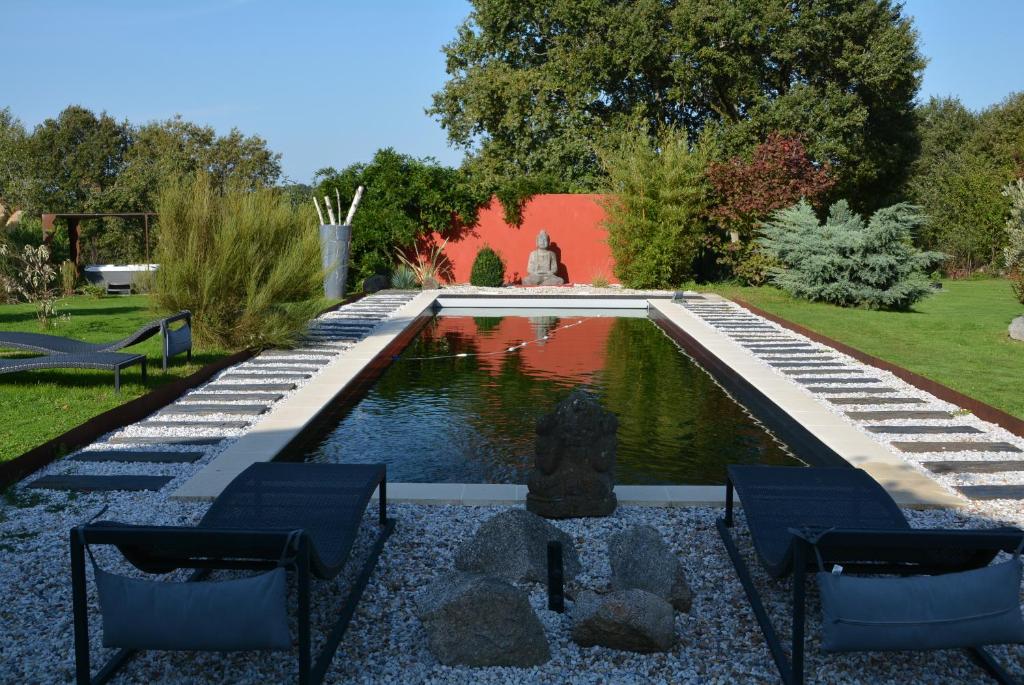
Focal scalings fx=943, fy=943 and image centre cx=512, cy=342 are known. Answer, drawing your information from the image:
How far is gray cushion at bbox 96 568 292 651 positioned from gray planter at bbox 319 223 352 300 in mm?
14326

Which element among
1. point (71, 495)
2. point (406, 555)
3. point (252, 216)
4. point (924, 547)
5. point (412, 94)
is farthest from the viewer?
point (412, 94)

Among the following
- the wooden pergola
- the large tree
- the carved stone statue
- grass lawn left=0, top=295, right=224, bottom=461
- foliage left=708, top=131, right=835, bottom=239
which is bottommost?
grass lawn left=0, top=295, right=224, bottom=461

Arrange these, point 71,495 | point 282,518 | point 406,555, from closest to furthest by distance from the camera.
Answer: point 282,518
point 406,555
point 71,495

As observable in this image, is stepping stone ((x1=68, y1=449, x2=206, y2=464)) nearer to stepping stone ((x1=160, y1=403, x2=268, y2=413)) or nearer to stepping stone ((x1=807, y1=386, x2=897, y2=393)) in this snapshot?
stepping stone ((x1=160, y1=403, x2=268, y2=413))

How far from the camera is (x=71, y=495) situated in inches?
199

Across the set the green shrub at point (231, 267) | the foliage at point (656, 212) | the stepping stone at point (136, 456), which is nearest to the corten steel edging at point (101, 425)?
the stepping stone at point (136, 456)

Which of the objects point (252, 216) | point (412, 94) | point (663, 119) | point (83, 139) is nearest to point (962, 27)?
point (663, 119)

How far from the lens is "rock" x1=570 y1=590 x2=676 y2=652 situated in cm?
335

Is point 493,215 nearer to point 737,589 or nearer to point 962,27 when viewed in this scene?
point 962,27

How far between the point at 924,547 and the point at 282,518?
2.45m

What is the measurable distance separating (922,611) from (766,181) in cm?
1676

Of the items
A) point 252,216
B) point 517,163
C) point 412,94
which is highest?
point 412,94

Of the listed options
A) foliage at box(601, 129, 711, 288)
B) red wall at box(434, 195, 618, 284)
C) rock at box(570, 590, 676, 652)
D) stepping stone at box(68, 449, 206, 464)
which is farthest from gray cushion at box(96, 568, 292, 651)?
red wall at box(434, 195, 618, 284)

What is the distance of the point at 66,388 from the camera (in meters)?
7.81
